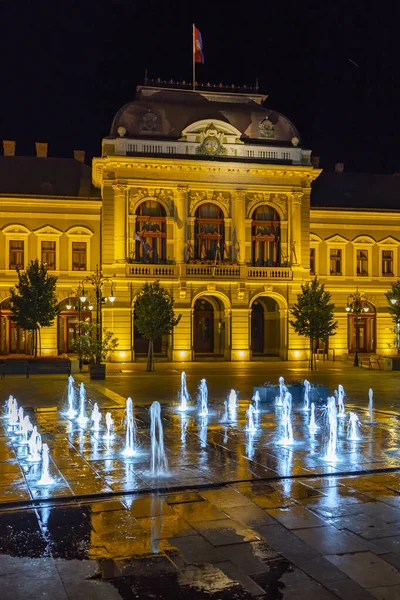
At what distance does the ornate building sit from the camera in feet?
145

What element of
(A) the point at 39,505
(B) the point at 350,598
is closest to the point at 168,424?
(A) the point at 39,505

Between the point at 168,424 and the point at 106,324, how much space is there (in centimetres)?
2774

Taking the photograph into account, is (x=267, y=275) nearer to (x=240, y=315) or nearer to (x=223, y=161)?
(x=240, y=315)

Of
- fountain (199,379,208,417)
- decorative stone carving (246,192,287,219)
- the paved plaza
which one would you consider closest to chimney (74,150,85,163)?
decorative stone carving (246,192,287,219)

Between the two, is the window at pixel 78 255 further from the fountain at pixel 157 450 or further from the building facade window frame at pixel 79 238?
the fountain at pixel 157 450

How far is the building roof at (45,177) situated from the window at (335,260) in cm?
1762

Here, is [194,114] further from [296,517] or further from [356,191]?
[296,517]

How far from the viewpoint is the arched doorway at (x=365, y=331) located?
1973 inches

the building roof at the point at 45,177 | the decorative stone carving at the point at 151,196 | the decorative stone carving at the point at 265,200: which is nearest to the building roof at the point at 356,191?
the decorative stone carving at the point at 265,200

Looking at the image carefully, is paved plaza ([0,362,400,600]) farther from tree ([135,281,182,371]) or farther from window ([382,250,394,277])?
window ([382,250,394,277])

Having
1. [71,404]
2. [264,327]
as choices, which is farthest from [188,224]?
[71,404]

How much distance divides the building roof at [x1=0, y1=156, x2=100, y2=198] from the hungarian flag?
11.6m

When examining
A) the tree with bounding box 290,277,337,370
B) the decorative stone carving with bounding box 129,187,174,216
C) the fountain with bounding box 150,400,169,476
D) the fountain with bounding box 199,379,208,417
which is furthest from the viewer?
the decorative stone carving with bounding box 129,187,174,216

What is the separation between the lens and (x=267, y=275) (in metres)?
45.7
